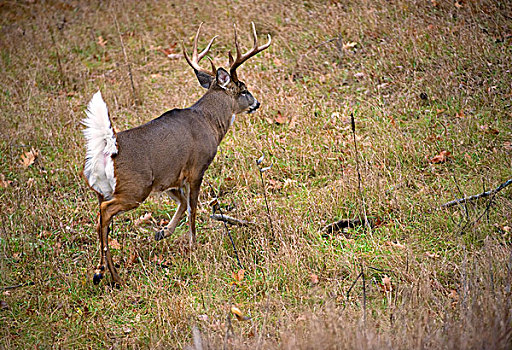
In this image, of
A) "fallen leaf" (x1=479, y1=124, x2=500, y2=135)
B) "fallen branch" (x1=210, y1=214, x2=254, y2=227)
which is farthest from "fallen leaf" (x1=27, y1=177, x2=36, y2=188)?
"fallen leaf" (x1=479, y1=124, x2=500, y2=135)

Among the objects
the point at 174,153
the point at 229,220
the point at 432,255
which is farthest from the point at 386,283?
the point at 174,153

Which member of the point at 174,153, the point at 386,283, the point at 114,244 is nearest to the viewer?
the point at 386,283

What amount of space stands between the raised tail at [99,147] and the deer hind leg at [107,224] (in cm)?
12

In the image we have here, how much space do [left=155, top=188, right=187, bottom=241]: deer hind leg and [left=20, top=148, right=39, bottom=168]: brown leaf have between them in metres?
2.54

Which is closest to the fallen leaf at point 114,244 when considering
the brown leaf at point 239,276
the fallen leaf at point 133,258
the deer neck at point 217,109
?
the fallen leaf at point 133,258

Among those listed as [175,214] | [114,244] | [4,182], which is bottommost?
[4,182]

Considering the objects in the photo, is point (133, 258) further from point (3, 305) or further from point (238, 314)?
point (238, 314)

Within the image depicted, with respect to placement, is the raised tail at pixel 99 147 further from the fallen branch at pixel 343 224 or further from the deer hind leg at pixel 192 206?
the fallen branch at pixel 343 224

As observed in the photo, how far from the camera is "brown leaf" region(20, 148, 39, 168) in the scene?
725 cm

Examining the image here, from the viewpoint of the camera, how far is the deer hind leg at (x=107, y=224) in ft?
15.6

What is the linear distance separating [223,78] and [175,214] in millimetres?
1666

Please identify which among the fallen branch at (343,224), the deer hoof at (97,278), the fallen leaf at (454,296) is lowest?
the deer hoof at (97,278)

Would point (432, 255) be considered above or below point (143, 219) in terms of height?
above

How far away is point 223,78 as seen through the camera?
6.16 meters
